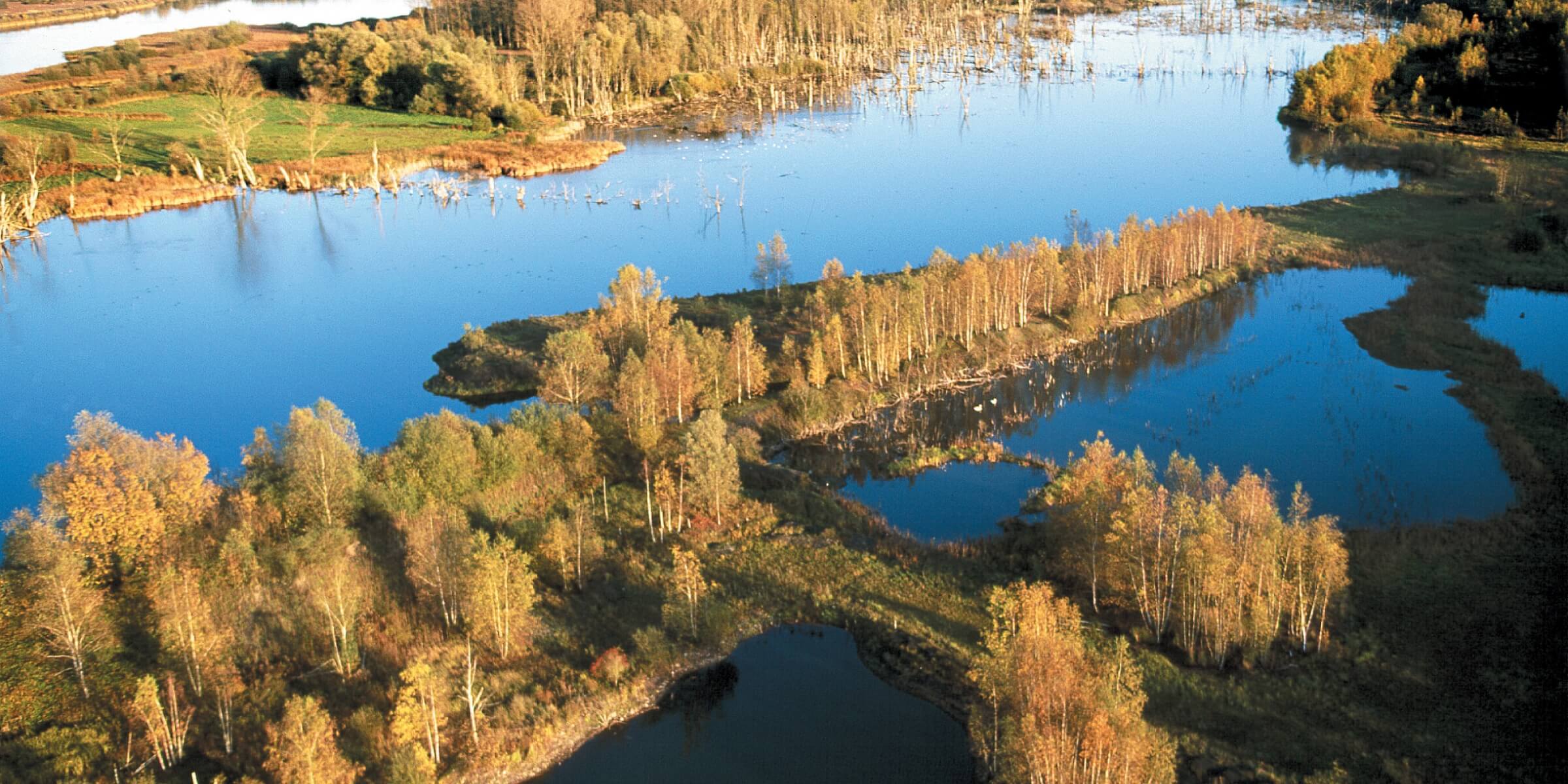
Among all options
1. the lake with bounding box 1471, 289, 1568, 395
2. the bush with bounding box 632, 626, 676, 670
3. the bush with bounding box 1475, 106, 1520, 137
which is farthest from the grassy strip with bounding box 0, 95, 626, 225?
the bush with bounding box 1475, 106, 1520, 137

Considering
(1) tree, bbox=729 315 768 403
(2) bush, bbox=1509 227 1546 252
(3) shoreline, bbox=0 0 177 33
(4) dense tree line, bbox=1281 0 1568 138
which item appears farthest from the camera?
(3) shoreline, bbox=0 0 177 33

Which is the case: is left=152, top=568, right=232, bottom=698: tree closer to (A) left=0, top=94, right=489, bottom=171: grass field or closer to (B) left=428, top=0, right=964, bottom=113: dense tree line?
(A) left=0, top=94, right=489, bottom=171: grass field

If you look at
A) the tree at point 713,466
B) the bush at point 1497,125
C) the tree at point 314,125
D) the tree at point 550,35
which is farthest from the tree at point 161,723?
the bush at point 1497,125

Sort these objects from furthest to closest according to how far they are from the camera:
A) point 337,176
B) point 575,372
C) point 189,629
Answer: point 337,176, point 575,372, point 189,629

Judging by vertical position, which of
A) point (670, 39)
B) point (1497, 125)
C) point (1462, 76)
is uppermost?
point (670, 39)

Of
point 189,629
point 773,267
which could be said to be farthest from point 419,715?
point 773,267

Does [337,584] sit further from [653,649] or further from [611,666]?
[653,649]
